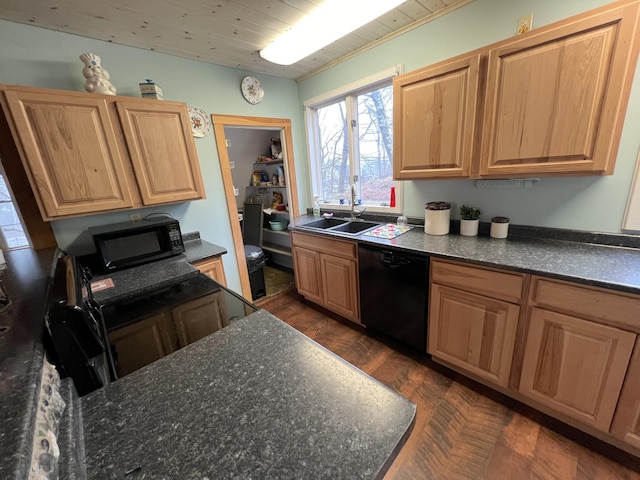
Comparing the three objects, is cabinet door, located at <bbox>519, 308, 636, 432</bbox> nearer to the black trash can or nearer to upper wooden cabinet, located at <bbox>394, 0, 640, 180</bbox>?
upper wooden cabinet, located at <bbox>394, 0, 640, 180</bbox>

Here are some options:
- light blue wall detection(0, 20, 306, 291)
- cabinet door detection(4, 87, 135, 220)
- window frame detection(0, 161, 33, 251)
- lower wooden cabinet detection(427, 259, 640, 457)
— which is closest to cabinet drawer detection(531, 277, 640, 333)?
lower wooden cabinet detection(427, 259, 640, 457)

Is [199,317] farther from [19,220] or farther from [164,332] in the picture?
[19,220]

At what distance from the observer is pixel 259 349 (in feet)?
2.92

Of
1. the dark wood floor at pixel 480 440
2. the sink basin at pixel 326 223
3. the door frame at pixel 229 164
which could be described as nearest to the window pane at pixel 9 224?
the door frame at pixel 229 164

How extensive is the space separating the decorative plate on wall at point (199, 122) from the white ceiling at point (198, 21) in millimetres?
429

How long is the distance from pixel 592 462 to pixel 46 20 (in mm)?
3918

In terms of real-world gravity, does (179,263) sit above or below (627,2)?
below

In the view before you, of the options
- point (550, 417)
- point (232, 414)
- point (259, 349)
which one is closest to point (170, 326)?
point (259, 349)

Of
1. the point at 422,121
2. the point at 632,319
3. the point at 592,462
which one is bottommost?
the point at 592,462

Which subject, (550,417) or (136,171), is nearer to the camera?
(550,417)

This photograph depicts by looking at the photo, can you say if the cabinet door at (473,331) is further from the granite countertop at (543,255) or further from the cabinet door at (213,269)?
the cabinet door at (213,269)

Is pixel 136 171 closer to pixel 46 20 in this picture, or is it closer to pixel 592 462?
pixel 46 20

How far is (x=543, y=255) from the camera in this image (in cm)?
149

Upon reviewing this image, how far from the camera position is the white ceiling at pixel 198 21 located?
1500 millimetres
